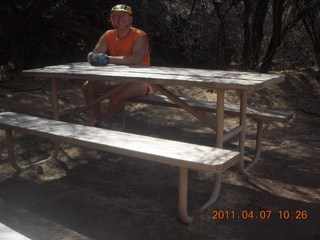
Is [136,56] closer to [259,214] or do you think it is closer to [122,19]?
[122,19]

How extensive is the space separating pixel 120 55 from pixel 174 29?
139 inches

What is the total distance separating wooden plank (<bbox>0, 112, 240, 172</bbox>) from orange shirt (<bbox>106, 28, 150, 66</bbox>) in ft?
3.91

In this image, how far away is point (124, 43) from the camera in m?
4.17

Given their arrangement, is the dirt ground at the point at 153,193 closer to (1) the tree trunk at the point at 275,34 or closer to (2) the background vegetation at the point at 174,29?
(2) the background vegetation at the point at 174,29

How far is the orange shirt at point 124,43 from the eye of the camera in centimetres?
412

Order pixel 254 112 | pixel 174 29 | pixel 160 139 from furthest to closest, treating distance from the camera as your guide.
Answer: pixel 174 29
pixel 254 112
pixel 160 139

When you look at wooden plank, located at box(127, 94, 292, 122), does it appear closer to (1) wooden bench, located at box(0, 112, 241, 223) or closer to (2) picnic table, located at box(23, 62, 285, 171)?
(2) picnic table, located at box(23, 62, 285, 171)

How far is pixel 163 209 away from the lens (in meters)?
2.85

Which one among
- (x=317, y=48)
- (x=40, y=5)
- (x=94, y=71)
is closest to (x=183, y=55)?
(x=317, y=48)

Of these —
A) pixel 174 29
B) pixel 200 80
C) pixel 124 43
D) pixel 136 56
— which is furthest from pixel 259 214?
pixel 174 29

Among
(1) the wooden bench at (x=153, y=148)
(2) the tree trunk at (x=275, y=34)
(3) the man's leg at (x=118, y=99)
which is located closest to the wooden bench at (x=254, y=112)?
(3) the man's leg at (x=118, y=99)

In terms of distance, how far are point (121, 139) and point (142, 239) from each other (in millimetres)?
670

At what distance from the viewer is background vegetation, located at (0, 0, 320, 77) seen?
639 cm

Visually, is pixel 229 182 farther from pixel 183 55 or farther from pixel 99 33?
pixel 183 55
